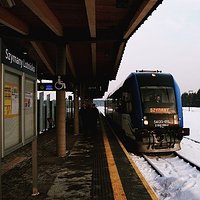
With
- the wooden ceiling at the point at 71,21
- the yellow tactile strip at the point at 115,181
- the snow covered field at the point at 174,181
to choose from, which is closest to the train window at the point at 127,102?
the snow covered field at the point at 174,181

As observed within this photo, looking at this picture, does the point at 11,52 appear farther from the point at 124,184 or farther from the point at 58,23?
the point at 58,23

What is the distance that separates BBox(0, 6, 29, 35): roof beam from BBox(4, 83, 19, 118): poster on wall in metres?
3.13

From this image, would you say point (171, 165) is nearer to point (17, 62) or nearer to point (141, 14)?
point (141, 14)

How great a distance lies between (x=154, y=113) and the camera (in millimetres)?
10188

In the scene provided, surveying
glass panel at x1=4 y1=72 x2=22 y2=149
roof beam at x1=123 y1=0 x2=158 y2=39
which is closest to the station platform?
glass panel at x1=4 y1=72 x2=22 y2=149

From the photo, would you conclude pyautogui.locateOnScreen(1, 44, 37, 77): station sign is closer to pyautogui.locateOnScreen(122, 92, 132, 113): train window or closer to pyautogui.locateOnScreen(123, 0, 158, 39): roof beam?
pyautogui.locateOnScreen(123, 0, 158, 39): roof beam

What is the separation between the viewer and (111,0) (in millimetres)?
5762

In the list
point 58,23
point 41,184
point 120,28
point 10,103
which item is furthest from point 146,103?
point 10,103

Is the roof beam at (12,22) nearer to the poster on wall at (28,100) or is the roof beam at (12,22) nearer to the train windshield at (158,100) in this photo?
the poster on wall at (28,100)

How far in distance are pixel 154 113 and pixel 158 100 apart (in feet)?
1.78

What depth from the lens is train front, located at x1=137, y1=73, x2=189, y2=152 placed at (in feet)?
32.8

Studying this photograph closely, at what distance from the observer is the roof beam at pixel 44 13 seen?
5.53 metres

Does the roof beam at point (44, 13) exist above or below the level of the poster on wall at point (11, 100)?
above

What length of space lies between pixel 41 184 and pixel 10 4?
3271 millimetres
